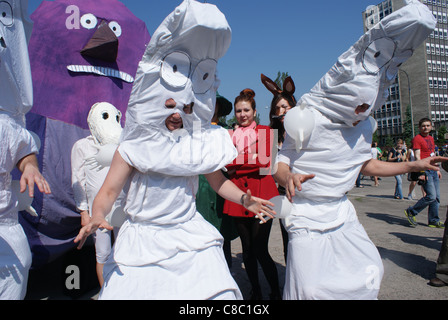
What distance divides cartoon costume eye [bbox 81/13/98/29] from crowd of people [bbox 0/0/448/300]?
1950 mm

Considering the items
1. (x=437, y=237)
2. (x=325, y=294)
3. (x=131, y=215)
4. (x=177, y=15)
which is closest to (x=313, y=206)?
(x=325, y=294)

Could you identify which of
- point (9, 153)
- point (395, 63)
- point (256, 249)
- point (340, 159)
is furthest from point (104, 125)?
point (395, 63)

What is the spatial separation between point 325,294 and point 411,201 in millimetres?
7243

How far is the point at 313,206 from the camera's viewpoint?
7.27ft

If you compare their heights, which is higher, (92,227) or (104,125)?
(104,125)

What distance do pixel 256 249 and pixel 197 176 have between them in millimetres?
1209

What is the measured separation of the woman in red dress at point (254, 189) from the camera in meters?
2.97

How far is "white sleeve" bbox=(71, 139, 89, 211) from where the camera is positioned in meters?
3.09

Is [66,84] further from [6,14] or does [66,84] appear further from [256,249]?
[256,249]

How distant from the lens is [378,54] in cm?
209

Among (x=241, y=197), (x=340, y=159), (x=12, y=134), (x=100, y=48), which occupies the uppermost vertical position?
(x=100, y=48)

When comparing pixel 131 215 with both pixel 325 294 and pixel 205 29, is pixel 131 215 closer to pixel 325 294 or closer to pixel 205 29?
pixel 205 29

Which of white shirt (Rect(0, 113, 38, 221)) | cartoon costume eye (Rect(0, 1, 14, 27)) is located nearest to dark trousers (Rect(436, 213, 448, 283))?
white shirt (Rect(0, 113, 38, 221))

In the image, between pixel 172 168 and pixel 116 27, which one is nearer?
pixel 172 168
